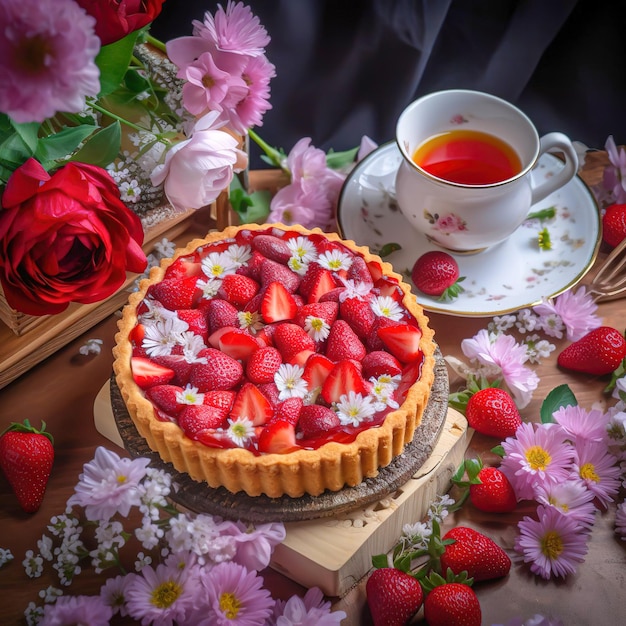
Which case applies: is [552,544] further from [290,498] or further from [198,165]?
[198,165]

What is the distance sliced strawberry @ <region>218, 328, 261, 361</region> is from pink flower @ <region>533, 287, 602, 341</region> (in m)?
0.71

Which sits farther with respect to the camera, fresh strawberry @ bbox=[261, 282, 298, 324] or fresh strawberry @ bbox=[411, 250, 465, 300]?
fresh strawberry @ bbox=[411, 250, 465, 300]

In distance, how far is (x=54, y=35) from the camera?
0.95 meters

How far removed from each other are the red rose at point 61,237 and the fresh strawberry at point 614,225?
3.86ft

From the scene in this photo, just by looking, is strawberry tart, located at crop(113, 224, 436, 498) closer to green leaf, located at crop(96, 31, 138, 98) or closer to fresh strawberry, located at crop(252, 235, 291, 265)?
fresh strawberry, located at crop(252, 235, 291, 265)

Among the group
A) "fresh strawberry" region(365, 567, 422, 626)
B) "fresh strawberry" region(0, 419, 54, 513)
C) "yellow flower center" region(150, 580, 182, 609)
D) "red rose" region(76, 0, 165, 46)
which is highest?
"red rose" region(76, 0, 165, 46)

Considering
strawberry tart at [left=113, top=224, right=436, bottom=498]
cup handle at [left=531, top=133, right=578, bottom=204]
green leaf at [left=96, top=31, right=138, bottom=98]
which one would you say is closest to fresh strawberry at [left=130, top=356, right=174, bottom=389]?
Answer: strawberry tart at [left=113, top=224, right=436, bottom=498]

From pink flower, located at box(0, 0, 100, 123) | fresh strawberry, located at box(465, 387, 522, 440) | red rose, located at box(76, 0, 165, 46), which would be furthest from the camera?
fresh strawberry, located at box(465, 387, 522, 440)

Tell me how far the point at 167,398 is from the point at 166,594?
1.10 ft

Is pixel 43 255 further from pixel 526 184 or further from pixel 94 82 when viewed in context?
pixel 526 184

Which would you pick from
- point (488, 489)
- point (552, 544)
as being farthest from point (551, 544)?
point (488, 489)

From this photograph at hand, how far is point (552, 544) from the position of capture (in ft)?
4.90

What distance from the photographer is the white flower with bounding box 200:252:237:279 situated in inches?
64.7

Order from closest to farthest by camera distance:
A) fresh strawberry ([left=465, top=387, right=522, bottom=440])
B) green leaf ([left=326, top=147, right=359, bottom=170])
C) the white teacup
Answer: fresh strawberry ([left=465, top=387, right=522, bottom=440])
the white teacup
green leaf ([left=326, top=147, right=359, bottom=170])
